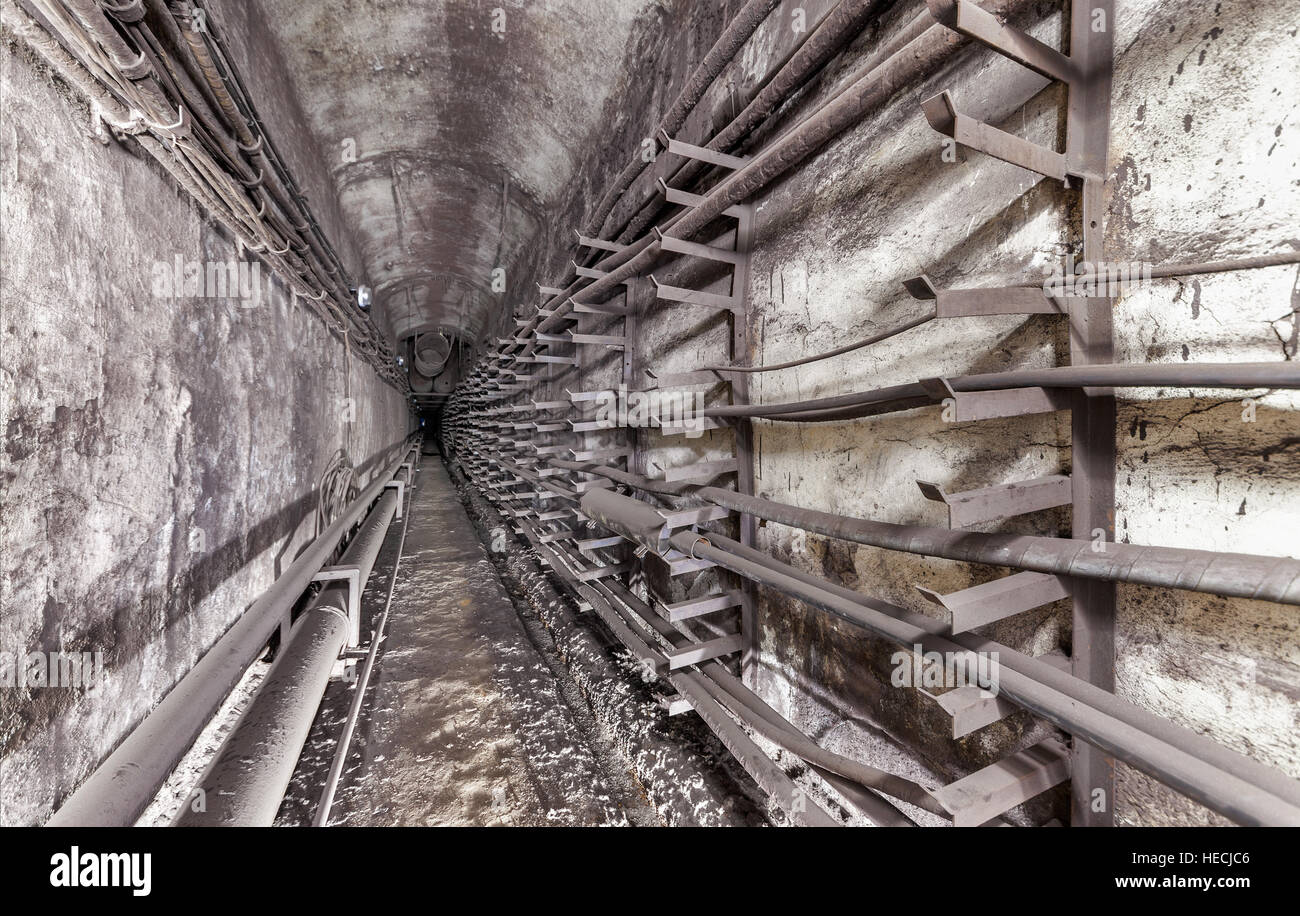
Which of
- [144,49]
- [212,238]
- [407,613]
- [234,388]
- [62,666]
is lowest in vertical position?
[407,613]

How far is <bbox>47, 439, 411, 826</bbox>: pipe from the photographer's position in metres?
0.89

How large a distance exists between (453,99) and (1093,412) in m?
4.09

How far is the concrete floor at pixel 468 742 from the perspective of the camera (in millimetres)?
1728

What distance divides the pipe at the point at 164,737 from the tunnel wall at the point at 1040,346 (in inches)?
67.2

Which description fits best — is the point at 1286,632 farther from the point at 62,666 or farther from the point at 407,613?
the point at 407,613

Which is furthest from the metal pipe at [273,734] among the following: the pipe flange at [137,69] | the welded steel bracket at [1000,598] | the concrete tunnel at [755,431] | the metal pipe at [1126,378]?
the pipe flange at [137,69]

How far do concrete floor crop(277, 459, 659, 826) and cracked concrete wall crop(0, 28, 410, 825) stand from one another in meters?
0.72


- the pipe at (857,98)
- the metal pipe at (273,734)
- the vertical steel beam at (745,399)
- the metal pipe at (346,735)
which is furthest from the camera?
the vertical steel beam at (745,399)

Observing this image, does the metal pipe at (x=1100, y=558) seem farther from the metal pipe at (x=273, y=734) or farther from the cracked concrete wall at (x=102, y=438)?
the cracked concrete wall at (x=102, y=438)

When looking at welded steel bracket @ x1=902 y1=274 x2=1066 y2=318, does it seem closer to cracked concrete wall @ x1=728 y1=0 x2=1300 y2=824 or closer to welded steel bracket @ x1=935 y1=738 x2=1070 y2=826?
cracked concrete wall @ x1=728 y1=0 x2=1300 y2=824

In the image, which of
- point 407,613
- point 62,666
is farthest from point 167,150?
point 407,613

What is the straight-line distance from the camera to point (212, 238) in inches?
Result: 76.2

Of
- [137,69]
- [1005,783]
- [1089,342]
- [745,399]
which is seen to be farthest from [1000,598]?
[137,69]

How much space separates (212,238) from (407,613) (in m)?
2.47
